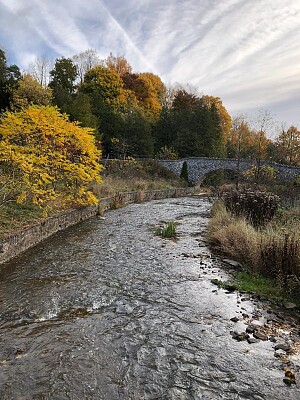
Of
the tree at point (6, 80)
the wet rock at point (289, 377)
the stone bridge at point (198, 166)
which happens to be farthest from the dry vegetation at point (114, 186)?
the tree at point (6, 80)

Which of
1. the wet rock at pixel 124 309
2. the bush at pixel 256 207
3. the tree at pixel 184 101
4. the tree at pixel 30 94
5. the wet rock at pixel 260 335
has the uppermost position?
the tree at pixel 184 101

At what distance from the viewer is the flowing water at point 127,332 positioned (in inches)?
120

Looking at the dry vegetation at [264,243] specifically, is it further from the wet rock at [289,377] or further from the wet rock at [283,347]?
the wet rock at [289,377]

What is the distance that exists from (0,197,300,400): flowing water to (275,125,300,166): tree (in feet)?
77.8

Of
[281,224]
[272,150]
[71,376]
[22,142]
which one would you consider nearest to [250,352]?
[71,376]

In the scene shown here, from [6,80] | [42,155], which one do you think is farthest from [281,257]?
[6,80]

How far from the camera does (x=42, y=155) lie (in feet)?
29.1

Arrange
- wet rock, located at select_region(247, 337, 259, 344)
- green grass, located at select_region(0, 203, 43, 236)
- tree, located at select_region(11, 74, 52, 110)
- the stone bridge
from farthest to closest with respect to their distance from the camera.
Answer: the stone bridge → tree, located at select_region(11, 74, 52, 110) → green grass, located at select_region(0, 203, 43, 236) → wet rock, located at select_region(247, 337, 259, 344)

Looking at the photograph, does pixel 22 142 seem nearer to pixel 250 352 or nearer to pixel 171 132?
pixel 250 352

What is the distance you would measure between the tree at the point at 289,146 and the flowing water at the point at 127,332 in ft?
77.8

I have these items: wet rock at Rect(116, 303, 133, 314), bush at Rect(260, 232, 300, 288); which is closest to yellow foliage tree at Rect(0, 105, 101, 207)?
wet rock at Rect(116, 303, 133, 314)

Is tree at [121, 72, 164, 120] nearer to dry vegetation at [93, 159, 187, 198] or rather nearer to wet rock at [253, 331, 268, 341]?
dry vegetation at [93, 159, 187, 198]

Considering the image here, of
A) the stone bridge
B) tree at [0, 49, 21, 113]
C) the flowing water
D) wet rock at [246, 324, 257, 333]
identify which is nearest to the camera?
the flowing water

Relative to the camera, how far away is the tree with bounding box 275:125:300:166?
28.0 meters
